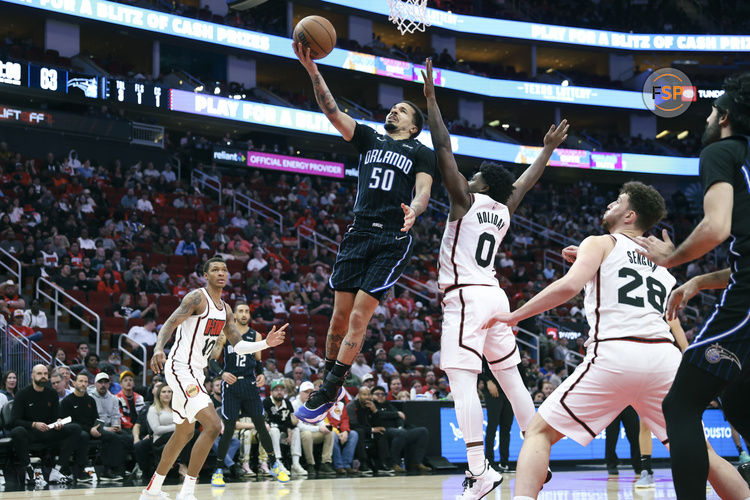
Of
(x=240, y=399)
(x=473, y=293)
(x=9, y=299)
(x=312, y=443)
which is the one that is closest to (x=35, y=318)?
(x=9, y=299)

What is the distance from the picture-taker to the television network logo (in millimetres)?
38188

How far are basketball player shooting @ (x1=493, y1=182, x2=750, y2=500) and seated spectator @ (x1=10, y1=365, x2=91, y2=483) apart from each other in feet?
28.4

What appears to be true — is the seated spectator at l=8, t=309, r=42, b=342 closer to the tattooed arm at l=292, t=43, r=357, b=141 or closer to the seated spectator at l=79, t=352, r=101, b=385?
the seated spectator at l=79, t=352, r=101, b=385

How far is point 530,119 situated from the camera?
136 ft

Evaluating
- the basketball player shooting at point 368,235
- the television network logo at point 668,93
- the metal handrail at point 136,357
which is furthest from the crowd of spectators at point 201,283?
the television network logo at point 668,93

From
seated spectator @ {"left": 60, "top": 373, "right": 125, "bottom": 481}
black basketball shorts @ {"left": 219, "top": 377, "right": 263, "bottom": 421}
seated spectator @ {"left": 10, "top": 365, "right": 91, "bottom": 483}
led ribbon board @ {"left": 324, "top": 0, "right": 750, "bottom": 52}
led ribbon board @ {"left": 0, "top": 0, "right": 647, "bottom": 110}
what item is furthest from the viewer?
led ribbon board @ {"left": 324, "top": 0, "right": 750, "bottom": 52}

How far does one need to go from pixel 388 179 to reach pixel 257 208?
20.3 meters

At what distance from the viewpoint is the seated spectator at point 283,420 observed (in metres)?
13.0

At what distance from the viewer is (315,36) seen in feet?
22.3

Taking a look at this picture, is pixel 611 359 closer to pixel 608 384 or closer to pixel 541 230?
pixel 608 384

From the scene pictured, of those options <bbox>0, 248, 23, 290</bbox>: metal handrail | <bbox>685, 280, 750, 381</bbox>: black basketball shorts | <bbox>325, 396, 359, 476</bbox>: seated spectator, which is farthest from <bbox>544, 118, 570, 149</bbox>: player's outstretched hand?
<bbox>0, 248, 23, 290</bbox>: metal handrail

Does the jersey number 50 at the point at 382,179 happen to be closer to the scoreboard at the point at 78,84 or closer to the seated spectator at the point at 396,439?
the seated spectator at the point at 396,439

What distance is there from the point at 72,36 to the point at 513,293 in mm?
16836

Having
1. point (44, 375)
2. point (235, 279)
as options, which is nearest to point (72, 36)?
point (235, 279)
